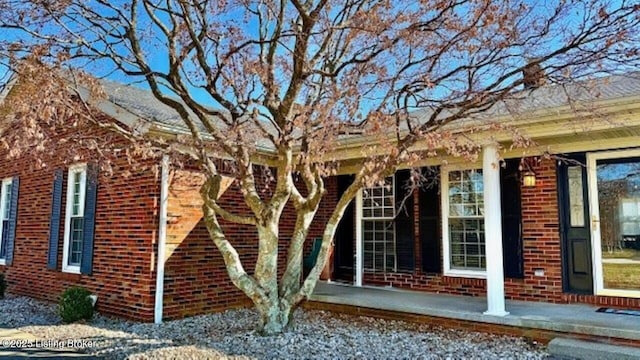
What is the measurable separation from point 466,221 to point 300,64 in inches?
163

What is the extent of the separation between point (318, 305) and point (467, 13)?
4958mm

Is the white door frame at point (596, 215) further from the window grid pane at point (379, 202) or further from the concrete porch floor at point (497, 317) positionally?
the window grid pane at point (379, 202)

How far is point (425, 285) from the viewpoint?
8.13 m

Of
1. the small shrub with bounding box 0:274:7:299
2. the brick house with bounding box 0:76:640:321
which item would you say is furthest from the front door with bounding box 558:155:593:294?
the small shrub with bounding box 0:274:7:299

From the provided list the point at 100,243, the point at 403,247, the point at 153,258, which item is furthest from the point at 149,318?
the point at 403,247

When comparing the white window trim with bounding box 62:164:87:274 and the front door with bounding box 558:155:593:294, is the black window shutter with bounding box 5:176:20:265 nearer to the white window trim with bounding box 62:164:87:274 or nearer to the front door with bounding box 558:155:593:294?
the white window trim with bounding box 62:164:87:274

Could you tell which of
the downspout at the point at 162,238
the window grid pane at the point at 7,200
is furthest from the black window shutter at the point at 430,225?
the window grid pane at the point at 7,200

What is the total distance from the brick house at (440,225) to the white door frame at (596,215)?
0.02 m

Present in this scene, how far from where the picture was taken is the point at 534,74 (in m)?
5.00

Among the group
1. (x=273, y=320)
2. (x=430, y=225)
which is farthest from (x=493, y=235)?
(x=273, y=320)

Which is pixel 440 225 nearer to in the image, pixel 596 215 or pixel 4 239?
pixel 596 215

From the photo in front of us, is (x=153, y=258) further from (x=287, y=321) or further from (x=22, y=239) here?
(x=22, y=239)

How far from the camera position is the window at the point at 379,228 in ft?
28.6

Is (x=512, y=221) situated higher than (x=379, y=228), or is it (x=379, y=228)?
(x=512, y=221)
